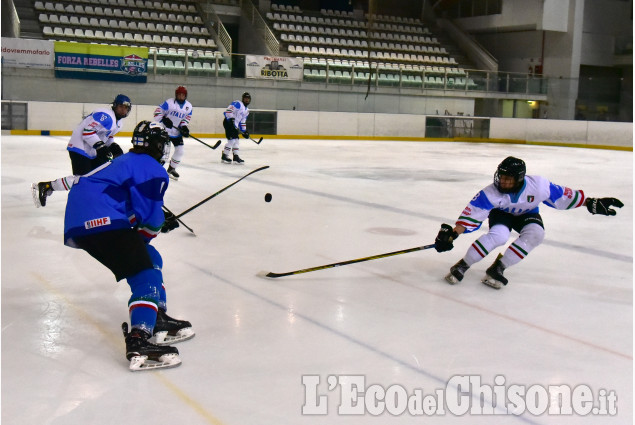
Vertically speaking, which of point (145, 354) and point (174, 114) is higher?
point (174, 114)

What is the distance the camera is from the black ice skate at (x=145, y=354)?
9.42ft

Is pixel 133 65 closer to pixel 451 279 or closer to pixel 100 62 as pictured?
pixel 100 62

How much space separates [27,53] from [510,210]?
15.5 metres

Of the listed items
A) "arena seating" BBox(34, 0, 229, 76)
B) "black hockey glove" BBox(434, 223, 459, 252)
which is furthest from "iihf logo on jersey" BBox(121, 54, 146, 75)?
"black hockey glove" BBox(434, 223, 459, 252)

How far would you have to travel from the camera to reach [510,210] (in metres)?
4.53

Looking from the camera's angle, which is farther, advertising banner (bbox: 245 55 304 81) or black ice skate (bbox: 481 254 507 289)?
advertising banner (bbox: 245 55 304 81)

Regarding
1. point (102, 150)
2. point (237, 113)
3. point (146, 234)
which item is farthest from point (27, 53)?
point (146, 234)

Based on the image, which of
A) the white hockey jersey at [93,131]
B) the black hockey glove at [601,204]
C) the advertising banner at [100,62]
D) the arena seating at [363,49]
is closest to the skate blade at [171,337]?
the black hockey glove at [601,204]

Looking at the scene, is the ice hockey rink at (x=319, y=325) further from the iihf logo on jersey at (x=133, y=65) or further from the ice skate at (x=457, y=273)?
the iihf logo on jersey at (x=133, y=65)

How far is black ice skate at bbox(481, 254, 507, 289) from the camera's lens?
439 cm

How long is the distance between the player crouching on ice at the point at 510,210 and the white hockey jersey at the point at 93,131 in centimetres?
355

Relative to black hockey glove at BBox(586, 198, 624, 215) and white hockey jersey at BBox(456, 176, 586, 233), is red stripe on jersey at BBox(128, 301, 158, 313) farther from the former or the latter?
black hockey glove at BBox(586, 198, 624, 215)

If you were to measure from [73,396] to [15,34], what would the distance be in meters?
17.9

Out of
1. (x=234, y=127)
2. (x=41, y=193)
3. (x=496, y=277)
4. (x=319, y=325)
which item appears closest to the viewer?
(x=319, y=325)
